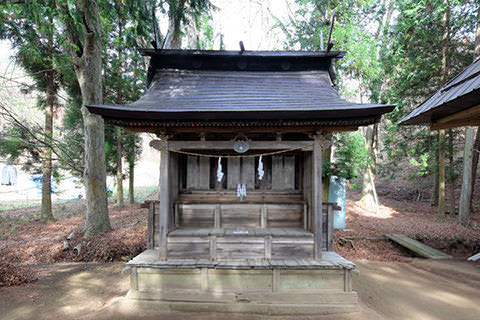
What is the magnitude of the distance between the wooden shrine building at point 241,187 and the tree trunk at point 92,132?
316 cm

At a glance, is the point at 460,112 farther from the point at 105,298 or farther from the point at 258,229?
the point at 105,298

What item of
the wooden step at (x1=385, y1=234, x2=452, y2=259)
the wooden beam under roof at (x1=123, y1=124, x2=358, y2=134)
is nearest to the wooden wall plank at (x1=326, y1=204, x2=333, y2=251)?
the wooden beam under roof at (x1=123, y1=124, x2=358, y2=134)

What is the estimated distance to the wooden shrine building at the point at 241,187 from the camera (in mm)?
4547

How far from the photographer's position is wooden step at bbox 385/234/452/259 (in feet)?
23.9

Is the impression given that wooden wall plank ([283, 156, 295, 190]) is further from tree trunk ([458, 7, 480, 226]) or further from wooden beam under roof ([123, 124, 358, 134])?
tree trunk ([458, 7, 480, 226])

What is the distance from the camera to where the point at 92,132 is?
7844mm

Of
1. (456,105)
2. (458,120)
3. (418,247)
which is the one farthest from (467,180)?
(456,105)

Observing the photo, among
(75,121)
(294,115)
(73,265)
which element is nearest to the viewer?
(294,115)

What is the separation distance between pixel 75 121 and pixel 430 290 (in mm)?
16014

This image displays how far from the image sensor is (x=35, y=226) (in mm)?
10445

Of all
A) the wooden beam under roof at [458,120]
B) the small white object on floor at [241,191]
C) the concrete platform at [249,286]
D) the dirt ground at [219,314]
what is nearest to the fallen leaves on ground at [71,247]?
the dirt ground at [219,314]

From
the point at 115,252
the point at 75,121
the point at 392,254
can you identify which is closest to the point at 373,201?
the point at 392,254

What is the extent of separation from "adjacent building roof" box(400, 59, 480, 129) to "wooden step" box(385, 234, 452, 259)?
14.2 ft

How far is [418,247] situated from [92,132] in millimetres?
11874
